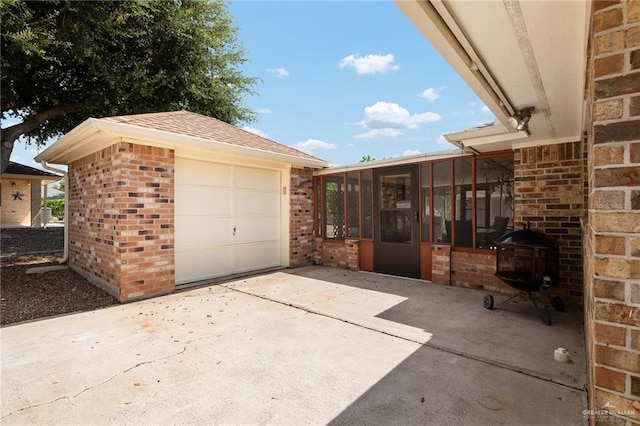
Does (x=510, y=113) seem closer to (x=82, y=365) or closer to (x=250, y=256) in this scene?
(x=82, y=365)

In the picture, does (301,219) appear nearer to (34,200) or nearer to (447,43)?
(447,43)

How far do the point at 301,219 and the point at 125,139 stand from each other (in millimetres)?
4189

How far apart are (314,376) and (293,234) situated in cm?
511

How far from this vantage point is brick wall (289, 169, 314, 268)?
25.3 feet

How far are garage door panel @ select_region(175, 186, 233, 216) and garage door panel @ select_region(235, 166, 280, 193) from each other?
408 millimetres

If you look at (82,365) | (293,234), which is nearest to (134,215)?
(82,365)

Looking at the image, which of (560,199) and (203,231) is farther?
(203,231)

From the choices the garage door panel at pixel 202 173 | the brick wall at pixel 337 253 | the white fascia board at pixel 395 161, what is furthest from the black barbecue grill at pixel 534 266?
the garage door panel at pixel 202 173

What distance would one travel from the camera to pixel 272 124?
13852mm

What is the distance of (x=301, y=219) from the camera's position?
7.90 m

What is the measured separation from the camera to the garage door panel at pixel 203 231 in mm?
5887

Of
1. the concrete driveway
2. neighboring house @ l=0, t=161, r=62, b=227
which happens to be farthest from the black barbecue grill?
neighboring house @ l=0, t=161, r=62, b=227

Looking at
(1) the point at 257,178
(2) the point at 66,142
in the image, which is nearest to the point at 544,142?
(1) the point at 257,178

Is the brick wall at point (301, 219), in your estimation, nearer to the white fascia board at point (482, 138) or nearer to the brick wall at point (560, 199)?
the white fascia board at point (482, 138)
